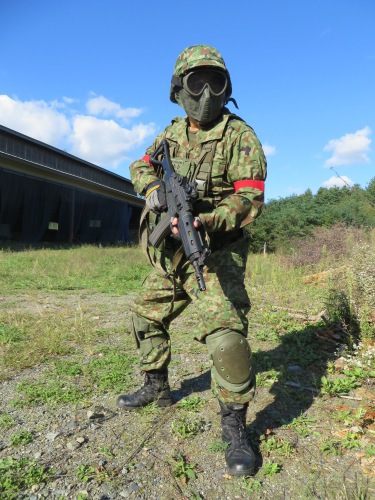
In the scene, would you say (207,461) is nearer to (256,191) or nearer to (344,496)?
(344,496)

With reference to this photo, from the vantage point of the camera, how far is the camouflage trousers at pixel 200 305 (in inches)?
75.7

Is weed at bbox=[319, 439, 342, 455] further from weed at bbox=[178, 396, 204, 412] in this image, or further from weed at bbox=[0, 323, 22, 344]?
weed at bbox=[0, 323, 22, 344]

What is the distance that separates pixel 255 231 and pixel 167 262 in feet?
50.2

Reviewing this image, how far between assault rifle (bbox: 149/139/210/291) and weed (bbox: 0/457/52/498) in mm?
1035

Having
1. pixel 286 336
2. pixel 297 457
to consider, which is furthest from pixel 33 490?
pixel 286 336

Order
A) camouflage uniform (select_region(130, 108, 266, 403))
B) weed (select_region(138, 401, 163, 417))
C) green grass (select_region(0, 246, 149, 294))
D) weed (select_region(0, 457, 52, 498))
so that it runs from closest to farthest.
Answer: weed (select_region(0, 457, 52, 498)), camouflage uniform (select_region(130, 108, 266, 403)), weed (select_region(138, 401, 163, 417)), green grass (select_region(0, 246, 149, 294))

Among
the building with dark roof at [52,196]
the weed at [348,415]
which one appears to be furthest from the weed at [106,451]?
the building with dark roof at [52,196]

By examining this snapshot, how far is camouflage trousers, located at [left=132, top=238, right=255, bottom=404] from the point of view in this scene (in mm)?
1924

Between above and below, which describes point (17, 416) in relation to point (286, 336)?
below

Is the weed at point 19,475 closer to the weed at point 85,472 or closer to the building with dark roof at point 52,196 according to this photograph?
the weed at point 85,472

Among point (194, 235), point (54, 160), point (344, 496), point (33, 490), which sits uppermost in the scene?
point (54, 160)

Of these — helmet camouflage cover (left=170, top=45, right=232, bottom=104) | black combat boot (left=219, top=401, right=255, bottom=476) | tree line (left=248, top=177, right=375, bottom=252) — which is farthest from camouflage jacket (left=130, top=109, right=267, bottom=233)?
tree line (left=248, top=177, right=375, bottom=252)

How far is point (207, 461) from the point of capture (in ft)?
6.01

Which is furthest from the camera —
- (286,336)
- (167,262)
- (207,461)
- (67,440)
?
(286,336)
